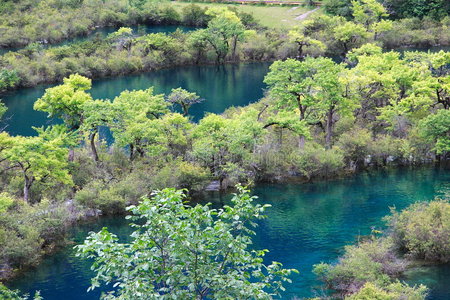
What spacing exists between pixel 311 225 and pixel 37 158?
69.0 feet

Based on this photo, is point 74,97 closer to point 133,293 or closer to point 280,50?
point 133,293

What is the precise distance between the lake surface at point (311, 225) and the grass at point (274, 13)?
60718 mm

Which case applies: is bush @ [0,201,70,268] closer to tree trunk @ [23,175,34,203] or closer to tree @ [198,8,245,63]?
tree trunk @ [23,175,34,203]

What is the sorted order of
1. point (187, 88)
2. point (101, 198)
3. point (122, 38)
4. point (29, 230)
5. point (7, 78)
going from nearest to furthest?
1. point (29, 230)
2. point (101, 198)
3. point (7, 78)
4. point (187, 88)
5. point (122, 38)

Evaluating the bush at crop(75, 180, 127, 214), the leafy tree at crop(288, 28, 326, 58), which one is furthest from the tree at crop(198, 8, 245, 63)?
the bush at crop(75, 180, 127, 214)

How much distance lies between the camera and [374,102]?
64.0 m

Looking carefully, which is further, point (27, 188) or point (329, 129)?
point (329, 129)

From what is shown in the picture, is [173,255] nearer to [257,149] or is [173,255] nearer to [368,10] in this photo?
[257,149]

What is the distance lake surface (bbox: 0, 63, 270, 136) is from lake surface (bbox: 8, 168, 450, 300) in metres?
22.5

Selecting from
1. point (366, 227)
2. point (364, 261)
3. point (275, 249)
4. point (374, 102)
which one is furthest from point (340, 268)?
point (374, 102)

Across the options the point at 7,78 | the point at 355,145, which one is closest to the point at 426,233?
the point at 355,145

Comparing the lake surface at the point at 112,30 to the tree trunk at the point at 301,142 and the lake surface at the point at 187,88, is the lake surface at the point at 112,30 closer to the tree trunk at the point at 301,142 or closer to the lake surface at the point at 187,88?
the lake surface at the point at 187,88

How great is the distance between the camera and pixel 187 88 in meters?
84.6

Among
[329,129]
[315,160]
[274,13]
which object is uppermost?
[274,13]
